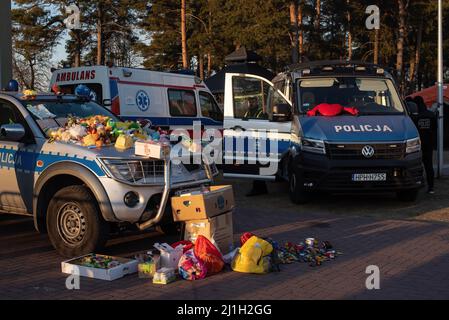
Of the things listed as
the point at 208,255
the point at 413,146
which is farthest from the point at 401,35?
the point at 208,255

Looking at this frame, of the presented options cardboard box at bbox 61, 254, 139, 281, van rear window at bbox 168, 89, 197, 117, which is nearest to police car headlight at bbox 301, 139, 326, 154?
cardboard box at bbox 61, 254, 139, 281

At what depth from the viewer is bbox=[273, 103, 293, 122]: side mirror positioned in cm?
1024

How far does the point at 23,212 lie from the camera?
7.04m

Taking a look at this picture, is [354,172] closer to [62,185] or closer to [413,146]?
[413,146]

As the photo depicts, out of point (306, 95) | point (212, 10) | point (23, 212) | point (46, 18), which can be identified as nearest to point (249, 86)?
point (306, 95)

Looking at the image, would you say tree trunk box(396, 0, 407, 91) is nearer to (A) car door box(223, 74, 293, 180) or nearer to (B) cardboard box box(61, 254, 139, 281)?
(A) car door box(223, 74, 293, 180)

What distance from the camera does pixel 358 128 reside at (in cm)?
955

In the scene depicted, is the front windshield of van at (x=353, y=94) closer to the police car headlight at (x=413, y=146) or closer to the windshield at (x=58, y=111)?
the police car headlight at (x=413, y=146)

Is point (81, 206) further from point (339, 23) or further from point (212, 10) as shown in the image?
point (339, 23)

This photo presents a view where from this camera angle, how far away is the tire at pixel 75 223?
6.24m

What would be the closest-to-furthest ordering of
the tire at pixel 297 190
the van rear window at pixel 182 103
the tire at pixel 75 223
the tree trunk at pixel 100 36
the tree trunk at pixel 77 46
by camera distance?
the tire at pixel 75 223 < the tire at pixel 297 190 < the van rear window at pixel 182 103 < the tree trunk at pixel 100 36 < the tree trunk at pixel 77 46

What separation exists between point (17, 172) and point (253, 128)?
4.81 meters

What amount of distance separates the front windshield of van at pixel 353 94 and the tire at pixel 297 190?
120cm

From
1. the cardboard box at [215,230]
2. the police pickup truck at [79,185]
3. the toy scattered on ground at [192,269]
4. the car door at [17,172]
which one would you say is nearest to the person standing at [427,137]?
the police pickup truck at [79,185]
